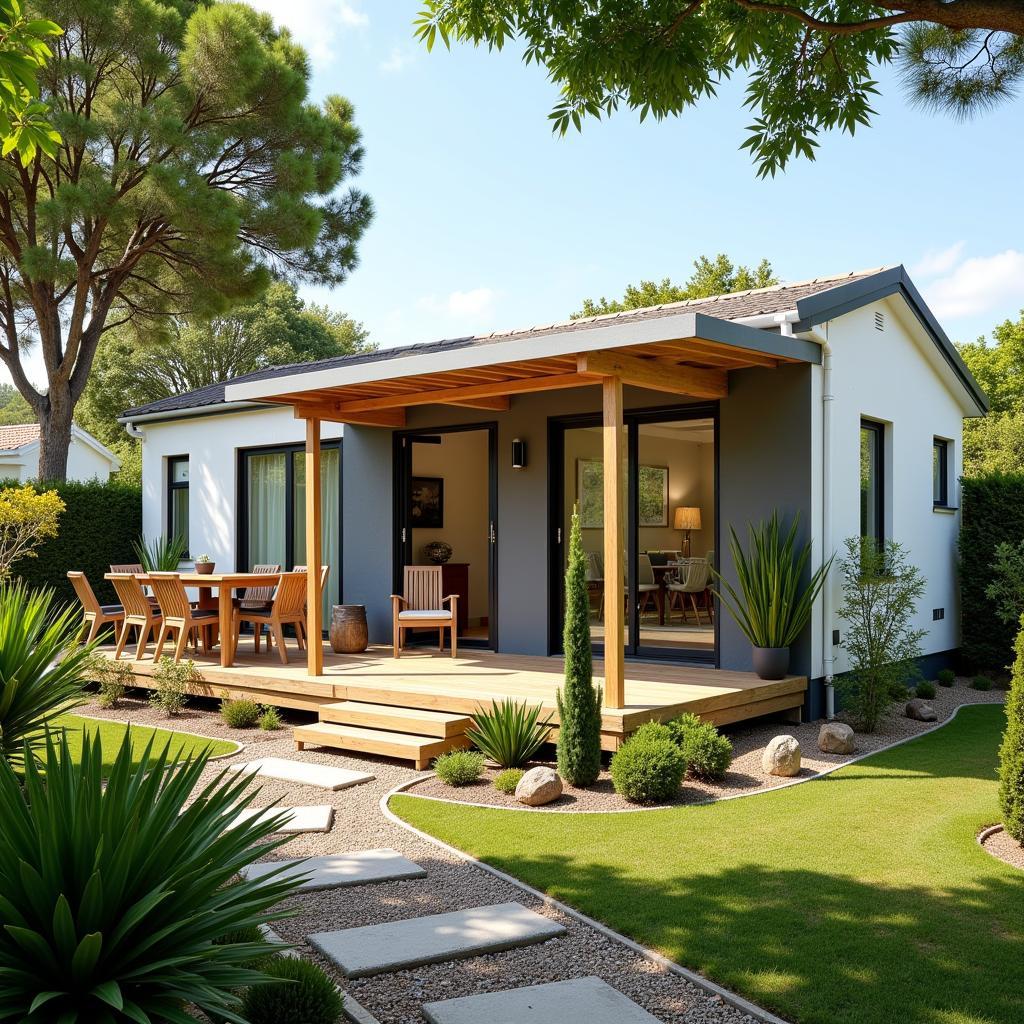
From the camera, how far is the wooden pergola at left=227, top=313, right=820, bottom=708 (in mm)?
6715

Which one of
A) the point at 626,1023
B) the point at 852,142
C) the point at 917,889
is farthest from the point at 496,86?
the point at 626,1023

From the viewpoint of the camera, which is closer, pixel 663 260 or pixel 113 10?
pixel 113 10

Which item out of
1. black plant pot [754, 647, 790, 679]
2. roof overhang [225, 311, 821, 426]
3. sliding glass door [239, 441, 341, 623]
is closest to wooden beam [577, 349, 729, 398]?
roof overhang [225, 311, 821, 426]

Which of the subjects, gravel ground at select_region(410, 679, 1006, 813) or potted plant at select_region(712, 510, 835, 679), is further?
potted plant at select_region(712, 510, 835, 679)

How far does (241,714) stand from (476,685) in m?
2.16

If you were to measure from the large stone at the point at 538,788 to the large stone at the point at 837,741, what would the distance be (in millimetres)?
2318

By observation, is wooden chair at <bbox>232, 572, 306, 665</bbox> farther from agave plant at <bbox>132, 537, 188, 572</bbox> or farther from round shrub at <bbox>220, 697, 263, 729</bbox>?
agave plant at <bbox>132, 537, 188, 572</bbox>

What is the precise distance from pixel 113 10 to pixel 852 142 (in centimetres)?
1196

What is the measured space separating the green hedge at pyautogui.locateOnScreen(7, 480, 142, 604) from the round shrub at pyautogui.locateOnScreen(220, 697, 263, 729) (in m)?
6.09

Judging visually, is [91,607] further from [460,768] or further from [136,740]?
[460,768]

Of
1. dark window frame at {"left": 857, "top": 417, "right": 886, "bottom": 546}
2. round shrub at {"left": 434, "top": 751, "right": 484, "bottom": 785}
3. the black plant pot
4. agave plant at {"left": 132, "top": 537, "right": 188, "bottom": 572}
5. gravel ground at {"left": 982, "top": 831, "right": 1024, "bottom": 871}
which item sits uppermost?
dark window frame at {"left": 857, "top": 417, "right": 886, "bottom": 546}

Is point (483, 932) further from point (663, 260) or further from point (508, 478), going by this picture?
point (663, 260)

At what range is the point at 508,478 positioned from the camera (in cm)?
1003

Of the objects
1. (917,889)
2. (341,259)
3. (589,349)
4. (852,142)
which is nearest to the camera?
(917,889)
